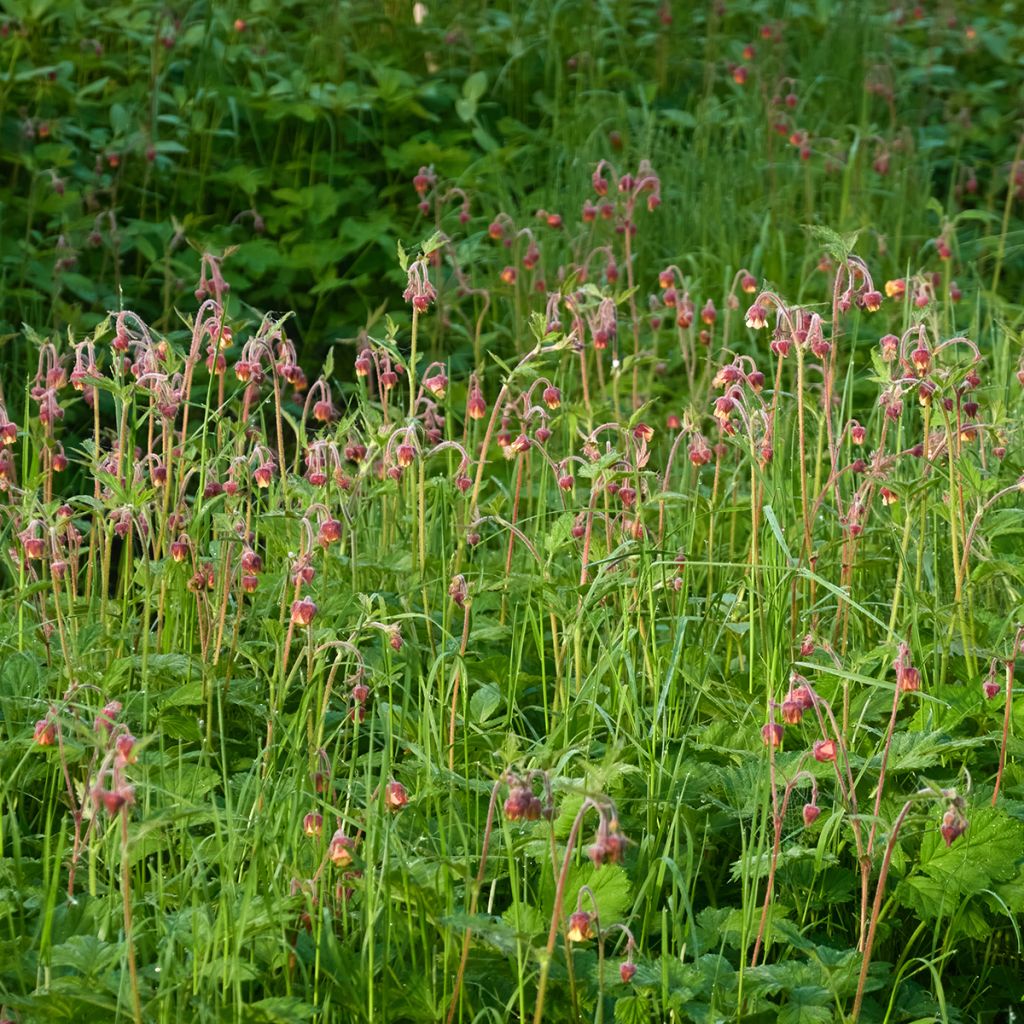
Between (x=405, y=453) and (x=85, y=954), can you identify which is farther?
(x=405, y=453)

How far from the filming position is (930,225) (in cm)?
597

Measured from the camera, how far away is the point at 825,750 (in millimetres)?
2111

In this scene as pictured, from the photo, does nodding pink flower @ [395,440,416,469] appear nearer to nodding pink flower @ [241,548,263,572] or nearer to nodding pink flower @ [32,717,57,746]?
nodding pink flower @ [241,548,263,572]

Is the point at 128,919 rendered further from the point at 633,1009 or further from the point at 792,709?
the point at 792,709

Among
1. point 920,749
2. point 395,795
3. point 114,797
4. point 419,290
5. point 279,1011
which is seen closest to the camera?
point 114,797

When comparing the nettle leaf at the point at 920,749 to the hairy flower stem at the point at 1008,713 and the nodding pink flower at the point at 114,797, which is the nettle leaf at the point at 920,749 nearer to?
the hairy flower stem at the point at 1008,713

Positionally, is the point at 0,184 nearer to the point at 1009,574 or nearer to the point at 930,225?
the point at 930,225

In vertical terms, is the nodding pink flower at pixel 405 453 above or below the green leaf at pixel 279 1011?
above

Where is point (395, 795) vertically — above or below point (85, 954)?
above

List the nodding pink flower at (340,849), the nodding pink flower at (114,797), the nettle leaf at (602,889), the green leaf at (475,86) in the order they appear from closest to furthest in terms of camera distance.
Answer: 1. the nodding pink flower at (114,797)
2. the nodding pink flower at (340,849)
3. the nettle leaf at (602,889)
4. the green leaf at (475,86)

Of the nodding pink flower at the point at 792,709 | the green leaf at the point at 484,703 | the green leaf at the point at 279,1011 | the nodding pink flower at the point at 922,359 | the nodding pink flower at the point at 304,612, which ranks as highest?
the nodding pink flower at the point at 922,359

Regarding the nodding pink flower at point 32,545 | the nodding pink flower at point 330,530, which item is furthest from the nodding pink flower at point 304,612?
the nodding pink flower at point 32,545

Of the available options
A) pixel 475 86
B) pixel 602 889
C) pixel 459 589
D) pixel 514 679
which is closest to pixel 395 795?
pixel 602 889

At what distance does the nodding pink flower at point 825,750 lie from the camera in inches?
82.9
